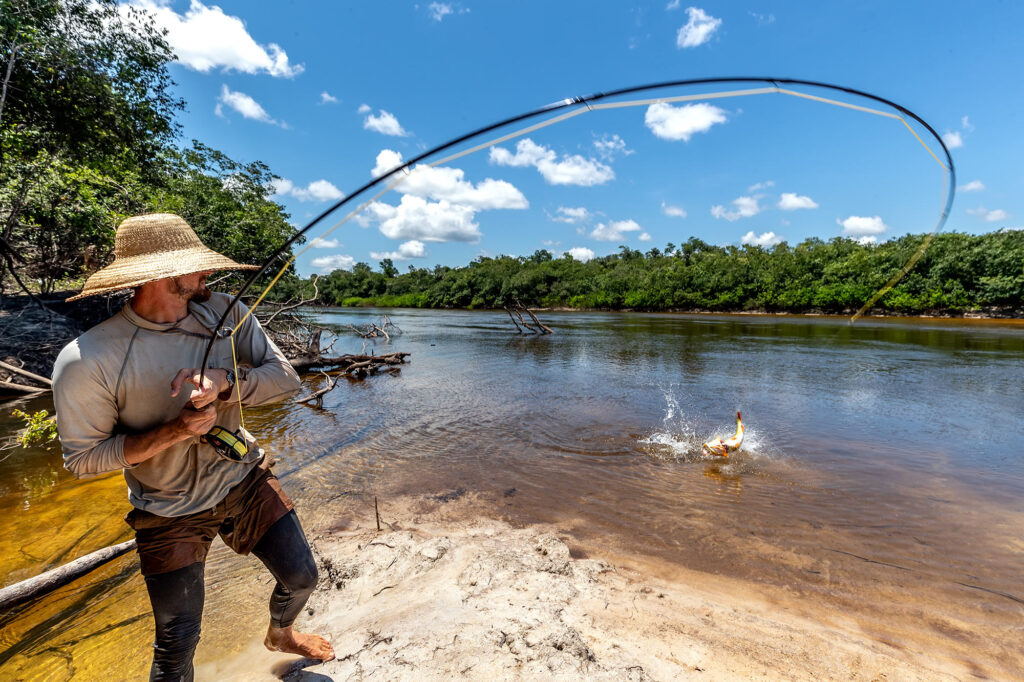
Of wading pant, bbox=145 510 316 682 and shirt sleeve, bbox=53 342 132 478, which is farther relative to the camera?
wading pant, bbox=145 510 316 682

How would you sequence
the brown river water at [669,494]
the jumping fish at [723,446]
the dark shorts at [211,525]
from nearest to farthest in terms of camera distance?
the dark shorts at [211,525]
the brown river water at [669,494]
the jumping fish at [723,446]

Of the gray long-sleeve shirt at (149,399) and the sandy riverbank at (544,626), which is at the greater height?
the gray long-sleeve shirt at (149,399)

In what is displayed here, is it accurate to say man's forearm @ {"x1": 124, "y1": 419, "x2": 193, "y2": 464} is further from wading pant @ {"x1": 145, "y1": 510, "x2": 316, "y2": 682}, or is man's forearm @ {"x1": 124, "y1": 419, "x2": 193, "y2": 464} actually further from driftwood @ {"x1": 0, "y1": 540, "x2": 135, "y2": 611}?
driftwood @ {"x1": 0, "y1": 540, "x2": 135, "y2": 611}

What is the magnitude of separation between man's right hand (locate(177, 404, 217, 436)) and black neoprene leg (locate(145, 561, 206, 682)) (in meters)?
0.77

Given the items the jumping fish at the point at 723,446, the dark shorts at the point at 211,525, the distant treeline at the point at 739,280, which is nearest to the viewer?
the dark shorts at the point at 211,525

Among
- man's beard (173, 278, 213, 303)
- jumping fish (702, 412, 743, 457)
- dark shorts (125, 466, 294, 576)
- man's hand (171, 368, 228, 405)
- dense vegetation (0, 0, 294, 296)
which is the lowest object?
jumping fish (702, 412, 743, 457)

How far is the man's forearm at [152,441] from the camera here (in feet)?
6.40

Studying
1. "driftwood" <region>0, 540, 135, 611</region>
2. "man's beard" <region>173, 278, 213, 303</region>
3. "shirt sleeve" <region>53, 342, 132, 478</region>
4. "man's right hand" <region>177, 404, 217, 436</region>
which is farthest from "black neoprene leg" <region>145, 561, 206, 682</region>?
"driftwood" <region>0, 540, 135, 611</region>

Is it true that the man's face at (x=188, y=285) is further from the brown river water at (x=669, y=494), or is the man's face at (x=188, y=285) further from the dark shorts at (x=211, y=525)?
the brown river water at (x=669, y=494)

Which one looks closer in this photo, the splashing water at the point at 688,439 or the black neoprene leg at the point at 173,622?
the black neoprene leg at the point at 173,622

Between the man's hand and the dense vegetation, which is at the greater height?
the dense vegetation

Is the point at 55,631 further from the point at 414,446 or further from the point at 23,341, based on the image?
the point at 23,341

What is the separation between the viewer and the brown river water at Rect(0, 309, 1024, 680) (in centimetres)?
355

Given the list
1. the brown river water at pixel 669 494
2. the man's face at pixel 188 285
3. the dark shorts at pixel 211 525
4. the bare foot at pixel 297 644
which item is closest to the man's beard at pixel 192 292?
the man's face at pixel 188 285
